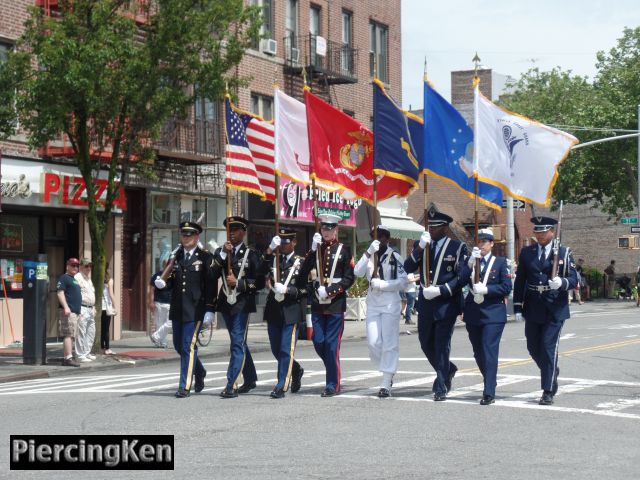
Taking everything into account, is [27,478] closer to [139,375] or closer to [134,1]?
[139,375]

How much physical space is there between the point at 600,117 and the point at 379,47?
54.7 ft

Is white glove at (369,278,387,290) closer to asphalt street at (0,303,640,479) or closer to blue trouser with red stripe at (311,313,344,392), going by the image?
blue trouser with red stripe at (311,313,344,392)

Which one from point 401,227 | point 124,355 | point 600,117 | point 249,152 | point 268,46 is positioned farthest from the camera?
point 600,117

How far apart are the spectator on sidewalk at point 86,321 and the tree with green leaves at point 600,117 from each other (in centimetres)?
3388

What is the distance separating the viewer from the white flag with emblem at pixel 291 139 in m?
15.0

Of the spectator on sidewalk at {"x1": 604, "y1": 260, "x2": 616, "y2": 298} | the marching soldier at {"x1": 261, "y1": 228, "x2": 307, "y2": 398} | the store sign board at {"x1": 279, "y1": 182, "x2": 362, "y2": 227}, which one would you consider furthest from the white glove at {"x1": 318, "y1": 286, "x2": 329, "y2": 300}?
the spectator on sidewalk at {"x1": 604, "y1": 260, "x2": 616, "y2": 298}

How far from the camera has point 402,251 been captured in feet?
134

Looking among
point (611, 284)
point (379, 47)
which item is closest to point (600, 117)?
point (611, 284)

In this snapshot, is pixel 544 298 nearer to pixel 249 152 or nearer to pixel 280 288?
pixel 280 288

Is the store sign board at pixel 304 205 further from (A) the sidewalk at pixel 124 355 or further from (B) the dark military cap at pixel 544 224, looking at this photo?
(B) the dark military cap at pixel 544 224

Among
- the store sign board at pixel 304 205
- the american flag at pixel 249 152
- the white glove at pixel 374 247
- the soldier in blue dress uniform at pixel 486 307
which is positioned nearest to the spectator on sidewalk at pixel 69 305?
the american flag at pixel 249 152

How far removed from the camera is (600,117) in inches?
2020

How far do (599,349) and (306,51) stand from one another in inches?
652

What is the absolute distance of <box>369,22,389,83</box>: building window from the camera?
3778 centimetres
